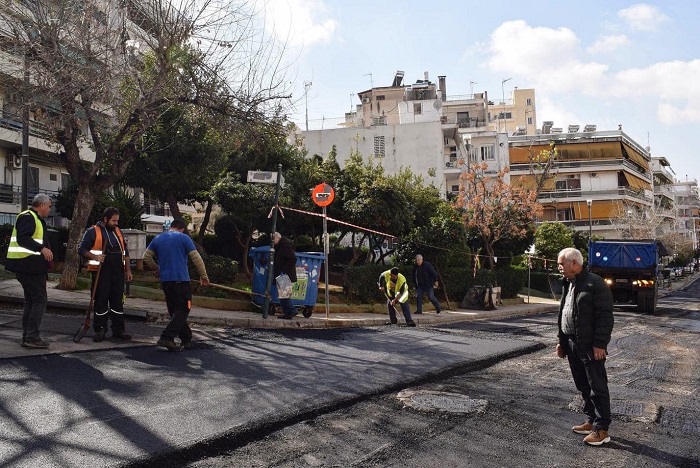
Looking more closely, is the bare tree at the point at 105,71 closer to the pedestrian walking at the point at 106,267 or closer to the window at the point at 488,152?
the pedestrian walking at the point at 106,267

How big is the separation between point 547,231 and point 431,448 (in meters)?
34.9

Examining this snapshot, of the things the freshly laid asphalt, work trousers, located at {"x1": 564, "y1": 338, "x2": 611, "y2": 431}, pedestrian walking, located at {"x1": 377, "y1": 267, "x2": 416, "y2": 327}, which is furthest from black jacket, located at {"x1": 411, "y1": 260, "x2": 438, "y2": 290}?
work trousers, located at {"x1": 564, "y1": 338, "x2": 611, "y2": 431}

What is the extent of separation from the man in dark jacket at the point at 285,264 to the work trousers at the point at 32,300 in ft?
18.1

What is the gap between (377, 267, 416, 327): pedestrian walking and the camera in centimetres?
1435

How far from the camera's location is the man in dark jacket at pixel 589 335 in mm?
5293

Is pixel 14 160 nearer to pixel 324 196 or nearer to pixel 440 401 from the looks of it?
pixel 324 196

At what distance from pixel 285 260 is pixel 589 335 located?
7872 millimetres

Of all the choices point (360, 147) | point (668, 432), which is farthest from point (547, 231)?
point (668, 432)

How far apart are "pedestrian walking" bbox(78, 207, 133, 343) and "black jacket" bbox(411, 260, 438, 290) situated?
1038cm

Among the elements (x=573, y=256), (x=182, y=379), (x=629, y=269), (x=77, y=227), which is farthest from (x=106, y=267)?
(x=629, y=269)

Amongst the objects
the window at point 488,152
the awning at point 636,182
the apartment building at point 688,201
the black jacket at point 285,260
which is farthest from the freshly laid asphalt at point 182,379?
the apartment building at point 688,201

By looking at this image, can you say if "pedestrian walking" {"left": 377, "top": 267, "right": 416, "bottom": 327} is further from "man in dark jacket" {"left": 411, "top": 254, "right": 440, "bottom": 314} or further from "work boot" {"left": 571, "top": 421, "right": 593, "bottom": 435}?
"work boot" {"left": 571, "top": 421, "right": 593, "bottom": 435}

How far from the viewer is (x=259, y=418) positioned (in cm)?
532

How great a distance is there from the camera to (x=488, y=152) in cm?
6091
